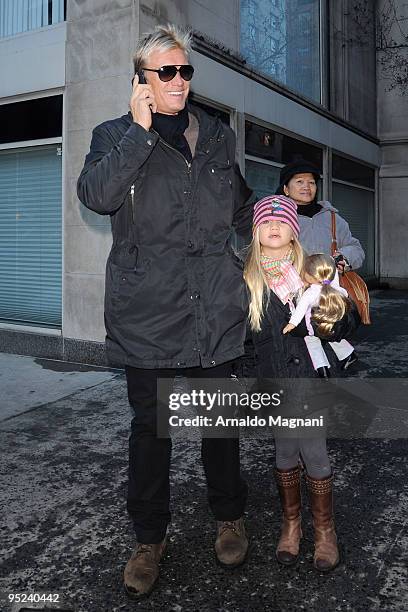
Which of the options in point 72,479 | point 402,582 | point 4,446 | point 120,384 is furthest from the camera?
point 120,384

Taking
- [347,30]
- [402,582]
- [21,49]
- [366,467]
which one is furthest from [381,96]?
[402,582]

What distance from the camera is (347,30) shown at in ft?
44.5

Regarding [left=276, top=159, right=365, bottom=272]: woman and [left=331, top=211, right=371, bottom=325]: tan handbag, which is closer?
[left=331, top=211, right=371, bottom=325]: tan handbag

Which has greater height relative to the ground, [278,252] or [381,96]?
[381,96]

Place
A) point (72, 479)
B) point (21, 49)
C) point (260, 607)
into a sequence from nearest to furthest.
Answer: point (260, 607)
point (72, 479)
point (21, 49)

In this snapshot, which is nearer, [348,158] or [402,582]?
[402,582]

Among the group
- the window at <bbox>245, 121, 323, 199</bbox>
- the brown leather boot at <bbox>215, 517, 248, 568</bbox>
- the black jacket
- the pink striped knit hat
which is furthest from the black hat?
the window at <bbox>245, 121, 323, 199</bbox>

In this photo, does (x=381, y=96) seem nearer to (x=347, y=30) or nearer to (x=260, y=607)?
(x=347, y=30)

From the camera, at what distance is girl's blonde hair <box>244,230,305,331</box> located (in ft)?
8.99

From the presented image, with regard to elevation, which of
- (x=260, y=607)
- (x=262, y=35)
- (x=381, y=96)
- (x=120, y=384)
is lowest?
(x=260, y=607)

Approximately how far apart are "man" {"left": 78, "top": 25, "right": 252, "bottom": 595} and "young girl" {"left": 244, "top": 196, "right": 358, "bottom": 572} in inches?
4.9

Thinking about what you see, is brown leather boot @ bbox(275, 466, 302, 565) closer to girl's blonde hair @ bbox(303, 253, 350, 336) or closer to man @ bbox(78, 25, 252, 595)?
man @ bbox(78, 25, 252, 595)

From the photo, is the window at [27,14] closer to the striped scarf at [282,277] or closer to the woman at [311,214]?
the woman at [311,214]

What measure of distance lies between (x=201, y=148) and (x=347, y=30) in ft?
41.3
